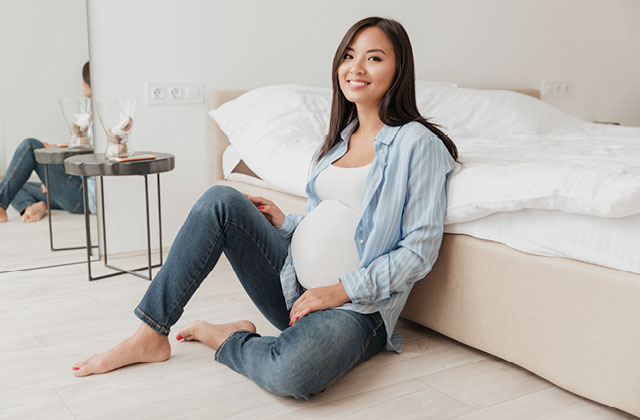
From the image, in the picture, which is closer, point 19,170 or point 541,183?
point 541,183

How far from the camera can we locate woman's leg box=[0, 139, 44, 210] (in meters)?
2.43

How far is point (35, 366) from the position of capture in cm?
156

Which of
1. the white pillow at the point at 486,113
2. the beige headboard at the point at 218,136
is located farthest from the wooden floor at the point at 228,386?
the white pillow at the point at 486,113

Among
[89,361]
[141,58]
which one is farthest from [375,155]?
[141,58]

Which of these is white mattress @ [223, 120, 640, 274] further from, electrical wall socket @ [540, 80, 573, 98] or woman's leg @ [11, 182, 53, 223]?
electrical wall socket @ [540, 80, 573, 98]

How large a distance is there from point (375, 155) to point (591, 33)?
9.78 feet

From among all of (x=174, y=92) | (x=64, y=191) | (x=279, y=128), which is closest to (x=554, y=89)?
(x=279, y=128)

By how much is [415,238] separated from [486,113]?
59.5 inches

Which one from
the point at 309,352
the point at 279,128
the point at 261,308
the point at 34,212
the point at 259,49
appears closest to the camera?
the point at 309,352

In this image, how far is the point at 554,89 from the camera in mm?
3770

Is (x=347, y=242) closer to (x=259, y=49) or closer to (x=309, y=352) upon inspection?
(x=309, y=352)

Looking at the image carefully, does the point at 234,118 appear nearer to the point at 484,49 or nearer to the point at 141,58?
the point at 141,58

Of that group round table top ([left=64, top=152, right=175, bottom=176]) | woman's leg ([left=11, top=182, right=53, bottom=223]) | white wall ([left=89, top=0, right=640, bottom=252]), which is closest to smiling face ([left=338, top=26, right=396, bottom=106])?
round table top ([left=64, top=152, right=175, bottom=176])

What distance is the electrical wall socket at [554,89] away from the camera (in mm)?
3729
